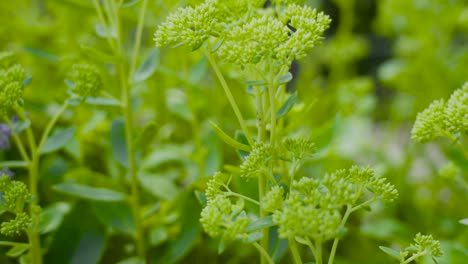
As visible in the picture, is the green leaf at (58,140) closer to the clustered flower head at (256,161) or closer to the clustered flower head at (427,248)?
the clustered flower head at (256,161)

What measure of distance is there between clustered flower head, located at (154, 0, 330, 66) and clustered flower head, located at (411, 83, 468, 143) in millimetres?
139

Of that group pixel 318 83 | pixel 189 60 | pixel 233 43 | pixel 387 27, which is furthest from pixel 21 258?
pixel 387 27

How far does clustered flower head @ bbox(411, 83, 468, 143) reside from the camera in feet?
1.62

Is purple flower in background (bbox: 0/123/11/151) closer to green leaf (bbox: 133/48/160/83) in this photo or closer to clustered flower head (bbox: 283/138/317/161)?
→ green leaf (bbox: 133/48/160/83)

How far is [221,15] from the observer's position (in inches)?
18.9

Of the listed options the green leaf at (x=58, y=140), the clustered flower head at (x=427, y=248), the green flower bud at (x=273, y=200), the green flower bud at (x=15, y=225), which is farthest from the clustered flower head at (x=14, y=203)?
the clustered flower head at (x=427, y=248)

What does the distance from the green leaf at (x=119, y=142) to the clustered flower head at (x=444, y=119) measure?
0.37 m

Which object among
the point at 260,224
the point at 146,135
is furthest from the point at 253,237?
the point at 146,135

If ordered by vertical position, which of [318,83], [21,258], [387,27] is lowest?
[21,258]

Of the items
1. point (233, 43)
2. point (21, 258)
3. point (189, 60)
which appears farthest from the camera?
point (189, 60)

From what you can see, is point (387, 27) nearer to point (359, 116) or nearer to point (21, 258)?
point (359, 116)

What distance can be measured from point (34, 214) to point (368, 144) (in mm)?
729

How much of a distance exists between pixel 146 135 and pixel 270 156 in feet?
0.79

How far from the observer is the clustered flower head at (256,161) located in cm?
45
